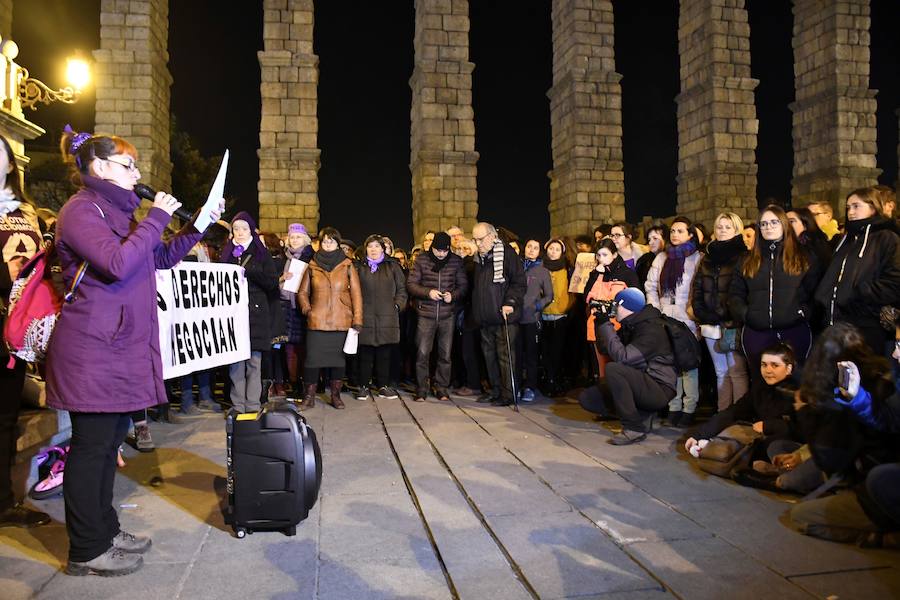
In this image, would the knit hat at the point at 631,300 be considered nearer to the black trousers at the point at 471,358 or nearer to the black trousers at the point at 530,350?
the black trousers at the point at 530,350

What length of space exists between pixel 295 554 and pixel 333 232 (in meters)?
5.06

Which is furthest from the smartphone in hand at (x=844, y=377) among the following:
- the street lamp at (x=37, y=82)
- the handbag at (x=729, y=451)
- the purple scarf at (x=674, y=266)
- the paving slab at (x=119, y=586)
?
the street lamp at (x=37, y=82)

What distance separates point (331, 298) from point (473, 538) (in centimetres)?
462

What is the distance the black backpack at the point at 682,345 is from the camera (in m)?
6.13

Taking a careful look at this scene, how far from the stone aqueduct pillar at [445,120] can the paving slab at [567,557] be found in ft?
36.3

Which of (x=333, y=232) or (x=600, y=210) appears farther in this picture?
(x=600, y=210)

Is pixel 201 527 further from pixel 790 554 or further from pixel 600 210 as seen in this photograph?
pixel 600 210

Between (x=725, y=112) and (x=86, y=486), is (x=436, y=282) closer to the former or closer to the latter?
(x=86, y=486)

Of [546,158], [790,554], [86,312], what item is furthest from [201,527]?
[546,158]

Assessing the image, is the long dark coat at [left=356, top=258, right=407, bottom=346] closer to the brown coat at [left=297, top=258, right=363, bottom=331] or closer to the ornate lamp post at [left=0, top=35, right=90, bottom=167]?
the brown coat at [left=297, top=258, right=363, bottom=331]

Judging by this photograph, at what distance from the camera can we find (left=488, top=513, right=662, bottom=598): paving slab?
2920 millimetres

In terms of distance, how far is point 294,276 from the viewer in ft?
25.4

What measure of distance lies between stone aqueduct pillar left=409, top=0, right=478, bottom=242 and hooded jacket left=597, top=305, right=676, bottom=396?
8562 millimetres

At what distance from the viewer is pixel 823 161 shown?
52.4 ft
